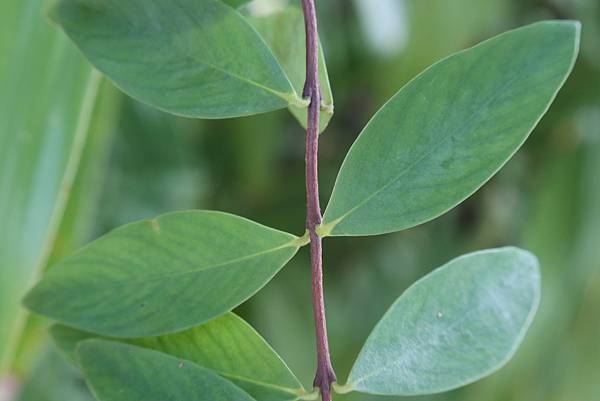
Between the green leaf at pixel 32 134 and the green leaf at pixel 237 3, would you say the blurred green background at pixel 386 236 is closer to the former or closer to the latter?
the green leaf at pixel 32 134

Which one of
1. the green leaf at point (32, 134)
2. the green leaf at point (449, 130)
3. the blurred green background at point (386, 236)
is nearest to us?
the green leaf at point (449, 130)

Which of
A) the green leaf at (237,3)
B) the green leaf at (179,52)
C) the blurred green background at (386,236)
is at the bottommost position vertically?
the blurred green background at (386,236)

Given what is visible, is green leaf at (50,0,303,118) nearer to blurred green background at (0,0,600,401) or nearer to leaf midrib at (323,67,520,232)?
leaf midrib at (323,67,520,232)

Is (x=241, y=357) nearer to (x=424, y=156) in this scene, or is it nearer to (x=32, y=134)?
(x=424, y=156)

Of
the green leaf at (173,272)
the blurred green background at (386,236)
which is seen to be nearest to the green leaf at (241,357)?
the green leaf at (173,272)

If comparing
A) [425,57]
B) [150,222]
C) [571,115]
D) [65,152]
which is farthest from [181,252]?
[571,115]

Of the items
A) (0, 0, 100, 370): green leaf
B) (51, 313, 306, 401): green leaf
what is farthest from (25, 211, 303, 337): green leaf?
(0, 0, 100, 370): green leaf

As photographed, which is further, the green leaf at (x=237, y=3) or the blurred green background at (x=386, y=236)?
the blurred green background at (x=386, y=236)
